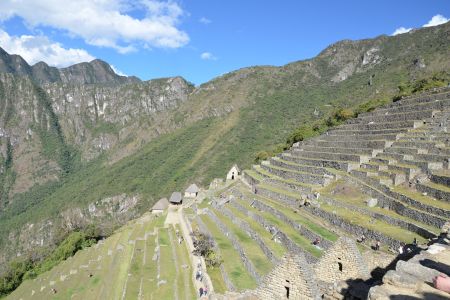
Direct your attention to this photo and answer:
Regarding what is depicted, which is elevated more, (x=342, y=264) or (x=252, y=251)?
(x=342, y=264)

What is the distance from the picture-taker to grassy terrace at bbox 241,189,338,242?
730 inches

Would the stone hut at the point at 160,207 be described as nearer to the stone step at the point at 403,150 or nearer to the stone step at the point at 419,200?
the stone step at the point at 403,150

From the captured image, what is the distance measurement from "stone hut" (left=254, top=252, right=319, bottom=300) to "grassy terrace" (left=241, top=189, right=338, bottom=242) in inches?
372

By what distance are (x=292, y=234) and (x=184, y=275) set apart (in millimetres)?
6475

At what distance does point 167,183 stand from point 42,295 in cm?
8132

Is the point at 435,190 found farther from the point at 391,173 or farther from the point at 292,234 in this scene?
the point at 292,234

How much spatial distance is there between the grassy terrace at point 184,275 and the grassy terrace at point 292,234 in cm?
514

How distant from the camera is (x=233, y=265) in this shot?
1905 centimetres

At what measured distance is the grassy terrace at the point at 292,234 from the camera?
17.0 m

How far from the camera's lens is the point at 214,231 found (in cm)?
2536

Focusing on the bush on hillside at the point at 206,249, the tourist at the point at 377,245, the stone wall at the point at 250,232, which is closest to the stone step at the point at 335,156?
the stone wall at the point at 250,232

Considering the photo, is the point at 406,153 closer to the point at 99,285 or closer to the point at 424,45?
the point at 99,285

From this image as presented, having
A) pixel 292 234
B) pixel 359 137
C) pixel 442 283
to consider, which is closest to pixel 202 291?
pixel 292 234

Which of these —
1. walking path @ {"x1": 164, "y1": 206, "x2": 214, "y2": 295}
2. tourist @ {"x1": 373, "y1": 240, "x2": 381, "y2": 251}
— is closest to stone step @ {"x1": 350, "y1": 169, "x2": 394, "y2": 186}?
tourist @ {"x1": 373, "y1": 240, "x2": 381, "y2": 251}
